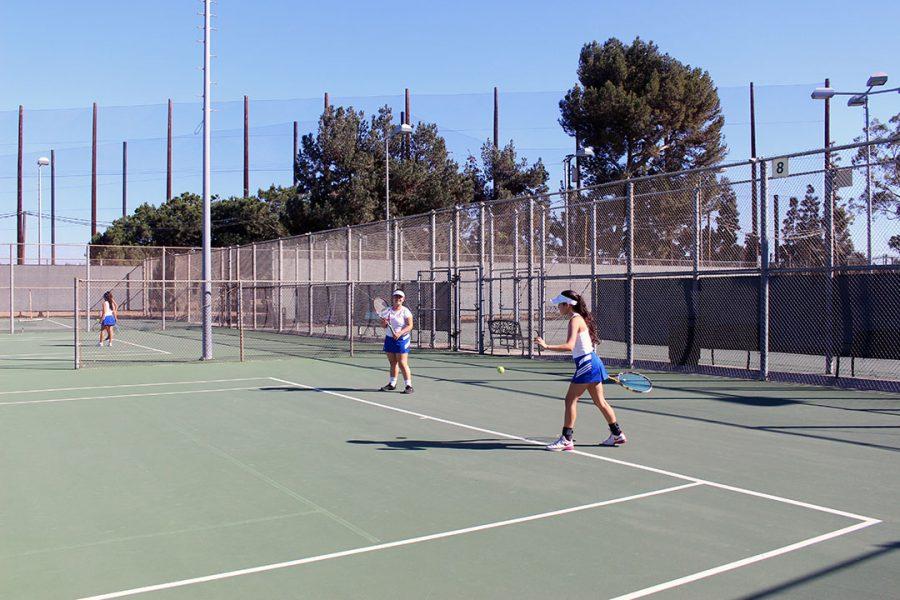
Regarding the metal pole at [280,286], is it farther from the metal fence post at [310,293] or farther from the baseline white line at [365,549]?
the baseline white line at [365,549]

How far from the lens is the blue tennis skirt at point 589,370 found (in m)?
8.11

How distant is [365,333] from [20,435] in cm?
1847

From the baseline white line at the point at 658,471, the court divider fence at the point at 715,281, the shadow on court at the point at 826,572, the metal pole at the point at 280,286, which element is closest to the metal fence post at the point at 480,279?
the court divider fence at the point at 715,281

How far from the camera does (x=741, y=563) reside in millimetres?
4934

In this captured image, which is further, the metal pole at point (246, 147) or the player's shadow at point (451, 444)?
the metal pole at point (246, 147)

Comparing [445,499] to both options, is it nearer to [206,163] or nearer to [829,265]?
[829,265]

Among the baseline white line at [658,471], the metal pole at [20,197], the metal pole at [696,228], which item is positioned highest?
the metal pole at [20,197]

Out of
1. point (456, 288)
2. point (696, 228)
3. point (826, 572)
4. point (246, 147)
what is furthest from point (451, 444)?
point (246, 147)

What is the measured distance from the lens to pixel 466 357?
797 inches

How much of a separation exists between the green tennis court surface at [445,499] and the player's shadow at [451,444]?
0.05 metres

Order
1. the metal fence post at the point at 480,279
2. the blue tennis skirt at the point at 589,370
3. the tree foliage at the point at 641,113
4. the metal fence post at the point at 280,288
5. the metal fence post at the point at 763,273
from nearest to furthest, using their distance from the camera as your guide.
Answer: the blue tennis skirt at the point at 589,370
the metal fence post at the point at 763,273
the metal fence post at the point at 480,279
the metal fence post at the point at 280,288
the tree foliage at the point at 641,113

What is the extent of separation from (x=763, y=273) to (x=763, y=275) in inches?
1.5

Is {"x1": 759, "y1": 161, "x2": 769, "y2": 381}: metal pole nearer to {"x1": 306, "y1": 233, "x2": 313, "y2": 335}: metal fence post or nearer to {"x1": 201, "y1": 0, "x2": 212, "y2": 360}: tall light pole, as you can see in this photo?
{"x1": 201, "y1": 0, "x2": 212, "y2": 360}: tall light pole

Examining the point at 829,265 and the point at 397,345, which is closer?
the point at 397,345
